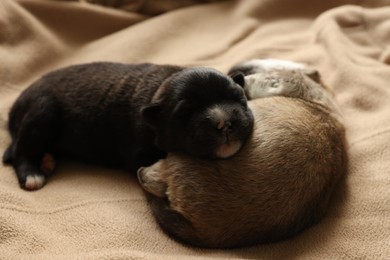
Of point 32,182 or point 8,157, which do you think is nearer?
point 32,182

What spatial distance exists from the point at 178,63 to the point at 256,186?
124 cm

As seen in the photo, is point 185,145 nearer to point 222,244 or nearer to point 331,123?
point 222,244

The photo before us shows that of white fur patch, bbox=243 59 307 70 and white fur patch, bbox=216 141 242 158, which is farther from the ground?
white fur patch, bbox=216 141 242 158

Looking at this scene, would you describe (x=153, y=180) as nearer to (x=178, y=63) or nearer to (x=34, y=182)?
(x=34, y=182)

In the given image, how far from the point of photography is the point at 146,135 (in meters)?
1.76

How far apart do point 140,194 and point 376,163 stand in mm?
905

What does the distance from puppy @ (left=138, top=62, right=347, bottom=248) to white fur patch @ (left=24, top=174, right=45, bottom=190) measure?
18.5 inches

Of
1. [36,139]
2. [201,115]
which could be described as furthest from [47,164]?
[201,115]

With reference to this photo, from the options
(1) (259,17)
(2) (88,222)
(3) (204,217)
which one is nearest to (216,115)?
(3) (204,217)

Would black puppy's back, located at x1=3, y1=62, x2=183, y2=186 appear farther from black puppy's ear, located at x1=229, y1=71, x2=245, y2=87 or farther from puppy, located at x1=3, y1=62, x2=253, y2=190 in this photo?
black puppy's ear, located at x1=229, y1=71, x2=245, y2=87

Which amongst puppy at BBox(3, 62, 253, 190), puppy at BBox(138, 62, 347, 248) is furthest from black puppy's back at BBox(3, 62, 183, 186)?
puppy at BBox(138, 62, 347, 248)

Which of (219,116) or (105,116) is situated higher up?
(219,116)

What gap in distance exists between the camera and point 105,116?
1.88 m

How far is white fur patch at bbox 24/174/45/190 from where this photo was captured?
1817mm
